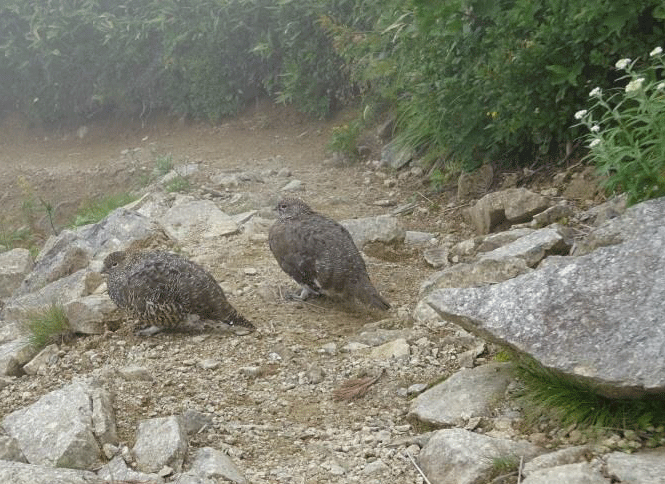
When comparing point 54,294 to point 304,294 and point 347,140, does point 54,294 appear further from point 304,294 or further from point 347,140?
point 347,140

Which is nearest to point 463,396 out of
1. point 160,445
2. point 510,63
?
point 160,445

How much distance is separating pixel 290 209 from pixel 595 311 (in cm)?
356

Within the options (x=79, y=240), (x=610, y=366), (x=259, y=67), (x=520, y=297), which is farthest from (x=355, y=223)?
(x=259, y=67)

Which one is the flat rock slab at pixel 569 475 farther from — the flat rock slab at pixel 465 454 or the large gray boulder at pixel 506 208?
the large gray boulder at pixel 506 208

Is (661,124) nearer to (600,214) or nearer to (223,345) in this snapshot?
(600,214)

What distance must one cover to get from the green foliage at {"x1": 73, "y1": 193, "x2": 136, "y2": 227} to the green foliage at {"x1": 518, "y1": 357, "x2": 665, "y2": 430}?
25.8ft

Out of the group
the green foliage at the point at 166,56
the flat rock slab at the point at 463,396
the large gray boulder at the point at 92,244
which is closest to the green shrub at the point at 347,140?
the green foliage at the point at 166,56

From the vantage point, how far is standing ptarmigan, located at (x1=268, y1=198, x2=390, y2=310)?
20.1 ft

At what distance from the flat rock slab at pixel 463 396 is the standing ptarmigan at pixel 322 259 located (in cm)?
168

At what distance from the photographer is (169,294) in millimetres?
5621

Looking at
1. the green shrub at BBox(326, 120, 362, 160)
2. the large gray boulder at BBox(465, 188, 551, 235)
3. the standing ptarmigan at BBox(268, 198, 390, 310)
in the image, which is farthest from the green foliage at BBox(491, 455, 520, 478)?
the green shrub at BBox(326, 120, 362, 160)

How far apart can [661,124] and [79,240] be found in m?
6.36

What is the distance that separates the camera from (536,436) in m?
3.76

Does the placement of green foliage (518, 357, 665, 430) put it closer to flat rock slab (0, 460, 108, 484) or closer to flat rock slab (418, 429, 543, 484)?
flat rock slab (418, 429, 543, 484)
